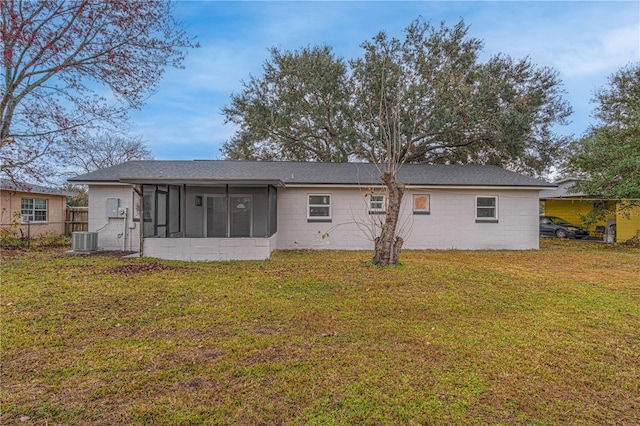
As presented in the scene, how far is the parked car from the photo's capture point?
1764 cm

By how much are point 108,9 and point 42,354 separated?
1104 cm

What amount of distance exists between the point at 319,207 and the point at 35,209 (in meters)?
13.9

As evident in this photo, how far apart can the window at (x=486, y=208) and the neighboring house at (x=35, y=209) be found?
18.1 meters

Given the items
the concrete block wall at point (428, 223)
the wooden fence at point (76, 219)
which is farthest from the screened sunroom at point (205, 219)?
the wooden fence at point (76, 219)

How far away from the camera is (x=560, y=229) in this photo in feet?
58.9

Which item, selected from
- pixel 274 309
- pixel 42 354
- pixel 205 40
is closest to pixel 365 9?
pixel 205 40

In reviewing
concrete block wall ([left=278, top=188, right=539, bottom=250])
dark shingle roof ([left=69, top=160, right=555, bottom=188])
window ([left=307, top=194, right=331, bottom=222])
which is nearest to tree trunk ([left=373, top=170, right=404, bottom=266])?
dark shingle roof ([left=69, top=160, right=555, bottom=188])

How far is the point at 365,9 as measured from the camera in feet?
37.9

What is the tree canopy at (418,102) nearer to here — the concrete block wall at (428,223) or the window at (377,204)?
the window at (377,204)

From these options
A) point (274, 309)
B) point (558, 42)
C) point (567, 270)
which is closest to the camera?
point (274, 309)

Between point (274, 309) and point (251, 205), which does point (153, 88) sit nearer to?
point (251, 205)

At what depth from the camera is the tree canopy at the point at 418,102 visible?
616 inches

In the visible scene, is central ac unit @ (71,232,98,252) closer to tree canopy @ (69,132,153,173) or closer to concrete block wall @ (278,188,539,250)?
concrete block wall @ (278,188,539,250)

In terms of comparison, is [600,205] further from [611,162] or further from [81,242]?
[81,242]
